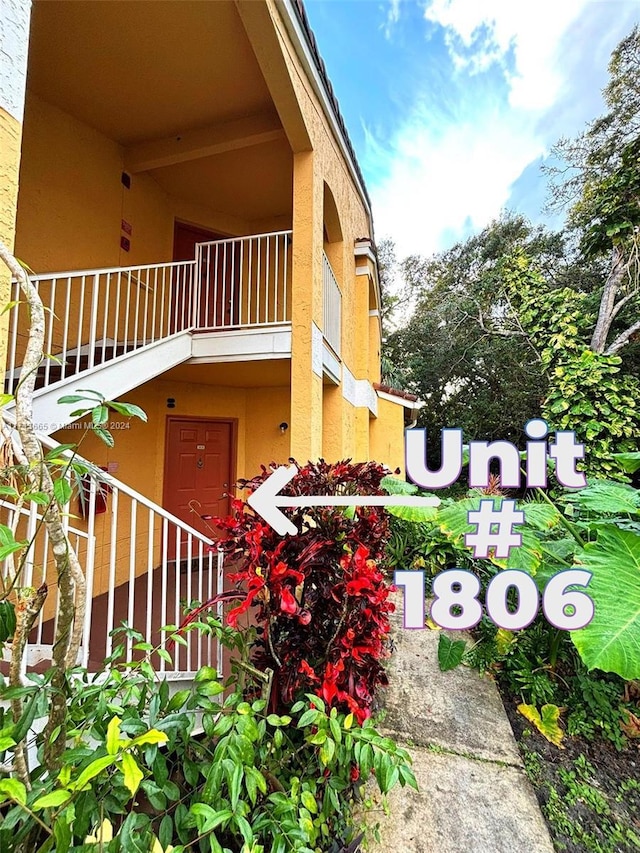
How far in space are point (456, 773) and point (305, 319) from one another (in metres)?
3.95

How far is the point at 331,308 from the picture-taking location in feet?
18.1

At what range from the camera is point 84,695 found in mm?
1329

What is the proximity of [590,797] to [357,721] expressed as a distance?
5.57 feet

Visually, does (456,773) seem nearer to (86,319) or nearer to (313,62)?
(86,319)

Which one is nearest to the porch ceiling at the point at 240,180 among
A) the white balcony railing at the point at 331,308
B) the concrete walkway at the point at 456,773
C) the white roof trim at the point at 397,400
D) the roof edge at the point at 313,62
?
the roof edge at the point at 313,62

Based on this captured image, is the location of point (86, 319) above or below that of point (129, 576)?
above

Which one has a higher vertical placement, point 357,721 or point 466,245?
point 466,245

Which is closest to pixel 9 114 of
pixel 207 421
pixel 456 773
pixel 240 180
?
pixel 456 773

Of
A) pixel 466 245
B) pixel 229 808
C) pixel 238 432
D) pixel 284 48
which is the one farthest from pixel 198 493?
pixel 466 245

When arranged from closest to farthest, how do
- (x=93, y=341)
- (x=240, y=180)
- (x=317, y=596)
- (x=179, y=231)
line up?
(x=317, y=596) → (x=93, y=341) → (x=240, y=180) → (x=179, y=231)

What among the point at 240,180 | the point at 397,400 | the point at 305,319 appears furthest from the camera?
the point at 397,400

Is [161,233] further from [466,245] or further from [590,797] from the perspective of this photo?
[466,245]

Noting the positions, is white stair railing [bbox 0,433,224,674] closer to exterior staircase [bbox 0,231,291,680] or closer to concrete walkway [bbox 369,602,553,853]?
exterior staircase [bbox 0,231,291,680]

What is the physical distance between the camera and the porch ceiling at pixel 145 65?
3.46 m
